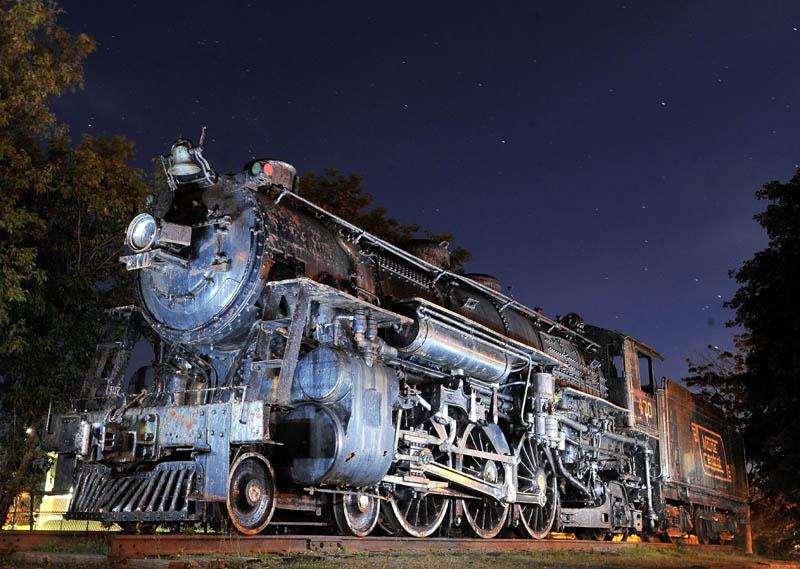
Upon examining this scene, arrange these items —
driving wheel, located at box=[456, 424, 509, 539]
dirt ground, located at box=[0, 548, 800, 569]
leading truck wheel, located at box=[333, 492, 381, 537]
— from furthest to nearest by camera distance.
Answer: driving wheel, located at box=[456, 424, 509, 539] → leading truck wheel, located at box=[333, 492, 381, 537] → dirt ground, located at box=[0, 548, 800, 569]

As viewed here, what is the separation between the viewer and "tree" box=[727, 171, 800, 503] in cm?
1559

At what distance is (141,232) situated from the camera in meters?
7.39

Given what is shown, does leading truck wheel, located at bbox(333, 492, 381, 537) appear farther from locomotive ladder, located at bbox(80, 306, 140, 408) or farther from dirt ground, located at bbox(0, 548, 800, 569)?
locomotive ladder, located at bbox(80, 306, 140, 408)

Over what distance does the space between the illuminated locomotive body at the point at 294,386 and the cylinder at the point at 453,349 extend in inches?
1.0

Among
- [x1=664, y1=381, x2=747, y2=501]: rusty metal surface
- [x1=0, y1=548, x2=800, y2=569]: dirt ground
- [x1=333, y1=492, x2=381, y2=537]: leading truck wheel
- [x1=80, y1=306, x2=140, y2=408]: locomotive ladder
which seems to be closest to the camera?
[x1=0, y1=548, x2=800, y2=569]: dirt ground

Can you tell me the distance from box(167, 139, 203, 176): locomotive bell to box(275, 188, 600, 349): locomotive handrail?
93 cm

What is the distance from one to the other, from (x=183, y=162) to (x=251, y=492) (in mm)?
3422

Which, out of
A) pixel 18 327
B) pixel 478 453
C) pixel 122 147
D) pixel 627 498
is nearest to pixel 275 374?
pixel 478 453

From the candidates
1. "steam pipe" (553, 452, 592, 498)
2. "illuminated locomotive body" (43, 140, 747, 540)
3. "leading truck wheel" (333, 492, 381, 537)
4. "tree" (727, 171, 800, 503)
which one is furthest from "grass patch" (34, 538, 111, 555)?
"tree" (727, 171, 800, 503)

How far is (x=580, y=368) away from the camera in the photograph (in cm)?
1323

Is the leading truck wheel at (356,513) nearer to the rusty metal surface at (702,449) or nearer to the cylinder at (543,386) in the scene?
the cylinder at (543,386)

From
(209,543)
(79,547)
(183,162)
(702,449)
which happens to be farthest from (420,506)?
(702,449)

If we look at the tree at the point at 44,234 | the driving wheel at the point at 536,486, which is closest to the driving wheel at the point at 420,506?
the driving wheel at the point at 536,486

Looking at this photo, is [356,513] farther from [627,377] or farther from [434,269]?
[627,377]
